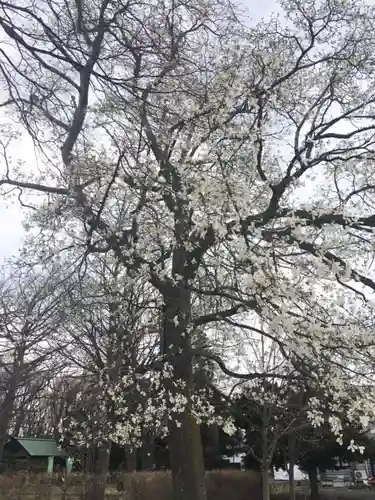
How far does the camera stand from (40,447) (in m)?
26.2

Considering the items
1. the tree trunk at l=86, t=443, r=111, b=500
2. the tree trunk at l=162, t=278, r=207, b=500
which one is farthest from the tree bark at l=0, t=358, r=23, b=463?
the tree trunk at l=162, t=278, r=207, b=500

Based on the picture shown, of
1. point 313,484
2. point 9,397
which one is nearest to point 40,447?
point 9,397

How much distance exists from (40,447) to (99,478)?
1448cm

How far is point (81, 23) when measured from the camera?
13.5ft

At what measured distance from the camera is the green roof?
2561 cm

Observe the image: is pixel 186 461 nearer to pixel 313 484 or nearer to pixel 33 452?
pixel 313 484

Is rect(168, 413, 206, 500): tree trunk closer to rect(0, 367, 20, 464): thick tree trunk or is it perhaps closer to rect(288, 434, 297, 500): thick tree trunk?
rect(0, 367, 20, 464): thick tree trunk

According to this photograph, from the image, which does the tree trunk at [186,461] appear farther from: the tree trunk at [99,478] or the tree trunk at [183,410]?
the tree trunk at [99,478]

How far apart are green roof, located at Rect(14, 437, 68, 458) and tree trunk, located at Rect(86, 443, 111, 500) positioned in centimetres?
1172

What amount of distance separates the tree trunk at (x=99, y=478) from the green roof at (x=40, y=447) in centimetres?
1172

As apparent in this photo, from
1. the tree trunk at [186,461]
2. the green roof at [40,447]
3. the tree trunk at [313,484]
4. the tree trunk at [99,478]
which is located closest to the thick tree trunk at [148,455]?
the green roof at [40,447]

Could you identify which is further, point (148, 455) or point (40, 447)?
point (40, 447)

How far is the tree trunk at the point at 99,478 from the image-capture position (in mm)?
12591

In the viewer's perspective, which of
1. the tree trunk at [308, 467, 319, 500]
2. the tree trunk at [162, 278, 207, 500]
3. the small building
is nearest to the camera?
the tree trunk at [162, 278, 207, 500]
